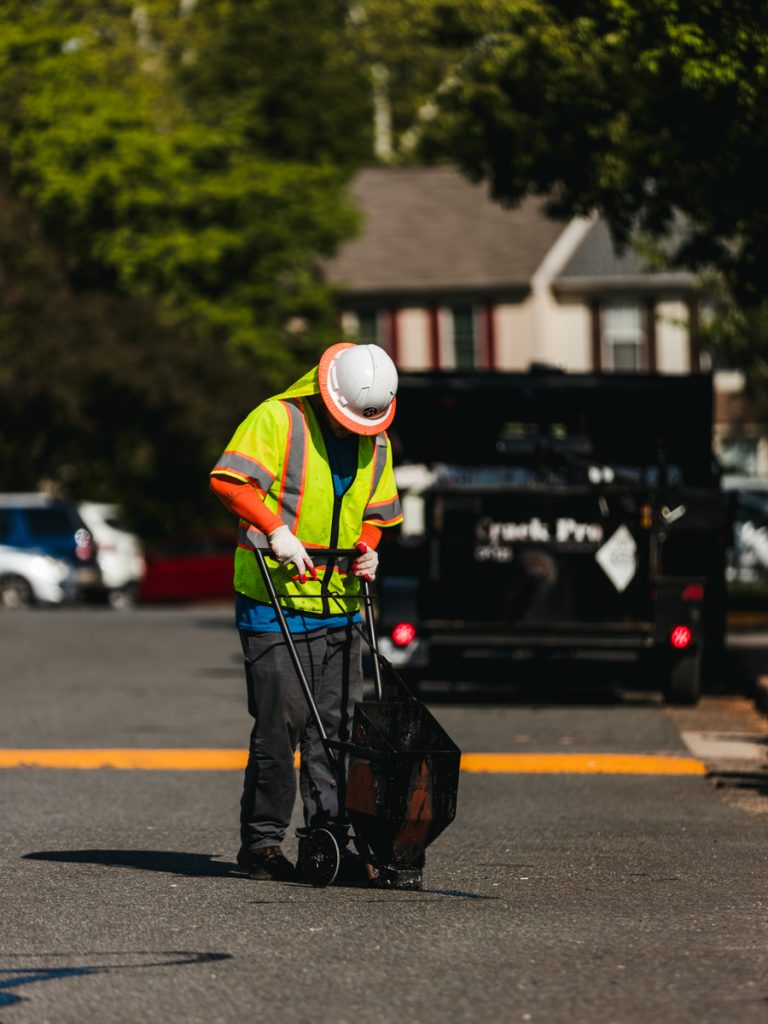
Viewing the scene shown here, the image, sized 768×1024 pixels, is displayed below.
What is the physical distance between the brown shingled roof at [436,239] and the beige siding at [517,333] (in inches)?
27.6

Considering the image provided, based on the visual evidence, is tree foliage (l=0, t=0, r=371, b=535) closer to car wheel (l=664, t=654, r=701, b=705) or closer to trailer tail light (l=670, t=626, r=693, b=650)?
car wheel (l=664, t=654, r=701, b=705)

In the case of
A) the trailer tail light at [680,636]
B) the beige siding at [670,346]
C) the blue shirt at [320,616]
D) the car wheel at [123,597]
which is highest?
the blue shirt at [320,616]

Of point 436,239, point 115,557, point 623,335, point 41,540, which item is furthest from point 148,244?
point 623,335

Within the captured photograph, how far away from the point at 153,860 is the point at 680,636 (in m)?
6.93

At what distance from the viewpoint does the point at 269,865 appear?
7.55 m

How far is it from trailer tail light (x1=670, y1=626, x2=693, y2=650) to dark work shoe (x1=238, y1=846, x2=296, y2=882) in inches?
287

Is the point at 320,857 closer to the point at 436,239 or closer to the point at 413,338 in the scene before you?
the point at 413,338

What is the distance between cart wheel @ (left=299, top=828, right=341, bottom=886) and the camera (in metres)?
7.30

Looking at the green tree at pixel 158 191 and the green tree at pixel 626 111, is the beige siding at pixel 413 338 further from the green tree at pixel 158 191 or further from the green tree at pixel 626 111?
the green tree at pixel 626 111

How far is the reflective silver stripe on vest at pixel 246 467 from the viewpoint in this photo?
7.30 meters

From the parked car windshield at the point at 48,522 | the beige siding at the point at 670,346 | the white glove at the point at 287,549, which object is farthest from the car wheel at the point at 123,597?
the white glove at the point at 287,549

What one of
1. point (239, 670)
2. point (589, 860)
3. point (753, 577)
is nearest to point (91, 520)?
point (753, 577)

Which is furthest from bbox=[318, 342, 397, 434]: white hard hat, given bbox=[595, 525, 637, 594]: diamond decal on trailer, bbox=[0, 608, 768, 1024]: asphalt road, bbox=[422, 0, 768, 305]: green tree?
bbox=[595, 525, 637, 594]: diamond decal on trailer

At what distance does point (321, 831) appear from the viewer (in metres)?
7.34
